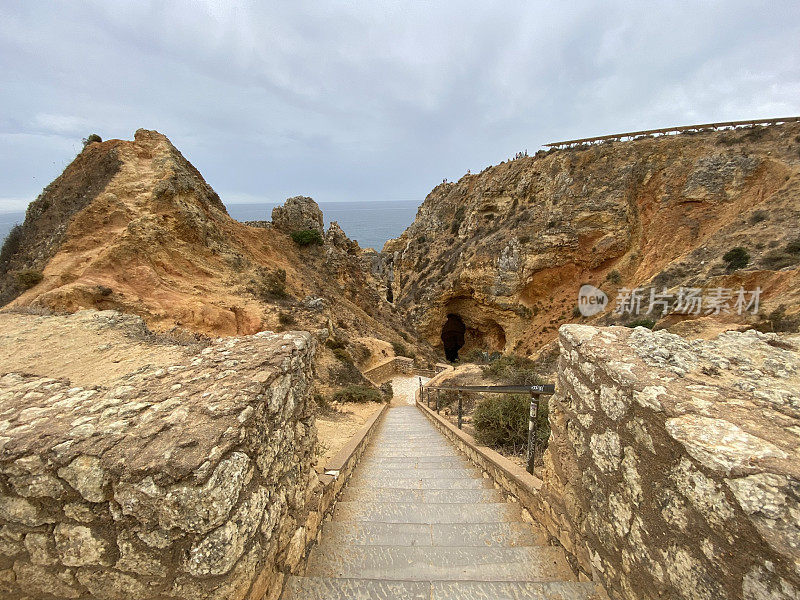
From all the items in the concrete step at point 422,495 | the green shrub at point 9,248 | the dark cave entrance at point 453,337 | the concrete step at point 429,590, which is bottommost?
the dark cave entrance at point 453,337

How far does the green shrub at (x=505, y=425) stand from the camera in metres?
4.62

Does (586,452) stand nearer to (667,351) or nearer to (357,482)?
(667,351)

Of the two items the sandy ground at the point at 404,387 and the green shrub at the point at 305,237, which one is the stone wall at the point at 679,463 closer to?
the sandy ground at the point at 404,387

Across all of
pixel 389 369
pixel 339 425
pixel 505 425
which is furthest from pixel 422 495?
pixel 389 369

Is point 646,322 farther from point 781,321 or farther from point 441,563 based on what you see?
point 441,563

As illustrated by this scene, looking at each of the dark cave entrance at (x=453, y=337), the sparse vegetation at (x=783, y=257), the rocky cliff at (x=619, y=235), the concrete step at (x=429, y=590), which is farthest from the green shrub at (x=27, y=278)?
the dark cave entrance at (x=453, y=337)

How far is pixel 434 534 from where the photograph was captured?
250 cm

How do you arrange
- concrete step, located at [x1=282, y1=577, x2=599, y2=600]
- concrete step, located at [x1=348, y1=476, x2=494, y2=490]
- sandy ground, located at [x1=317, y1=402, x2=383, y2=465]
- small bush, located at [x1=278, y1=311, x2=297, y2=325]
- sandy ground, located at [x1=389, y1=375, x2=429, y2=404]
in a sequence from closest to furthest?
concrete step, located at [x1=282, y1=577, x2=599, y2=600] < concrete step, located at [x1=348, y1=476, x2=494, y2=490] < sandy ground, located at [x1=317, y1=402, x2=383, y2=465] < small bush, located at [x1=278, y1=311, x2=297, y2=325] < sandy ground, located at [x1=389, y1=375, x2=429, y2=404]

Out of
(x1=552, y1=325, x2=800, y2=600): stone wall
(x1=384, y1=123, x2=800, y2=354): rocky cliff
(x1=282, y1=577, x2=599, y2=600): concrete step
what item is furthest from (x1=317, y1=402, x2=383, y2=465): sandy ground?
(x1=384, y1=123, x2=800, y2=354): rocky cliff

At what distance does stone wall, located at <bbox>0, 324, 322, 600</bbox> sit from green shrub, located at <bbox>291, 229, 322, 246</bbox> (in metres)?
19.7

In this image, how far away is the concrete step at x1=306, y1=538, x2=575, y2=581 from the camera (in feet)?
6.89

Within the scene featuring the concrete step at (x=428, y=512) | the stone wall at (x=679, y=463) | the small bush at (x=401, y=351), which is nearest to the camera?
the stone wall at (x=679, y=463)

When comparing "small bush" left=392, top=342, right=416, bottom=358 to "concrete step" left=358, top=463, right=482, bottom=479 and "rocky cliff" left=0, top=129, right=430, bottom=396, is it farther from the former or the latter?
"concrete step" left=358, top=463, right=482, bottom=479

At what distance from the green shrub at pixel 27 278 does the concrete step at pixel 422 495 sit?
1183 centimetres
